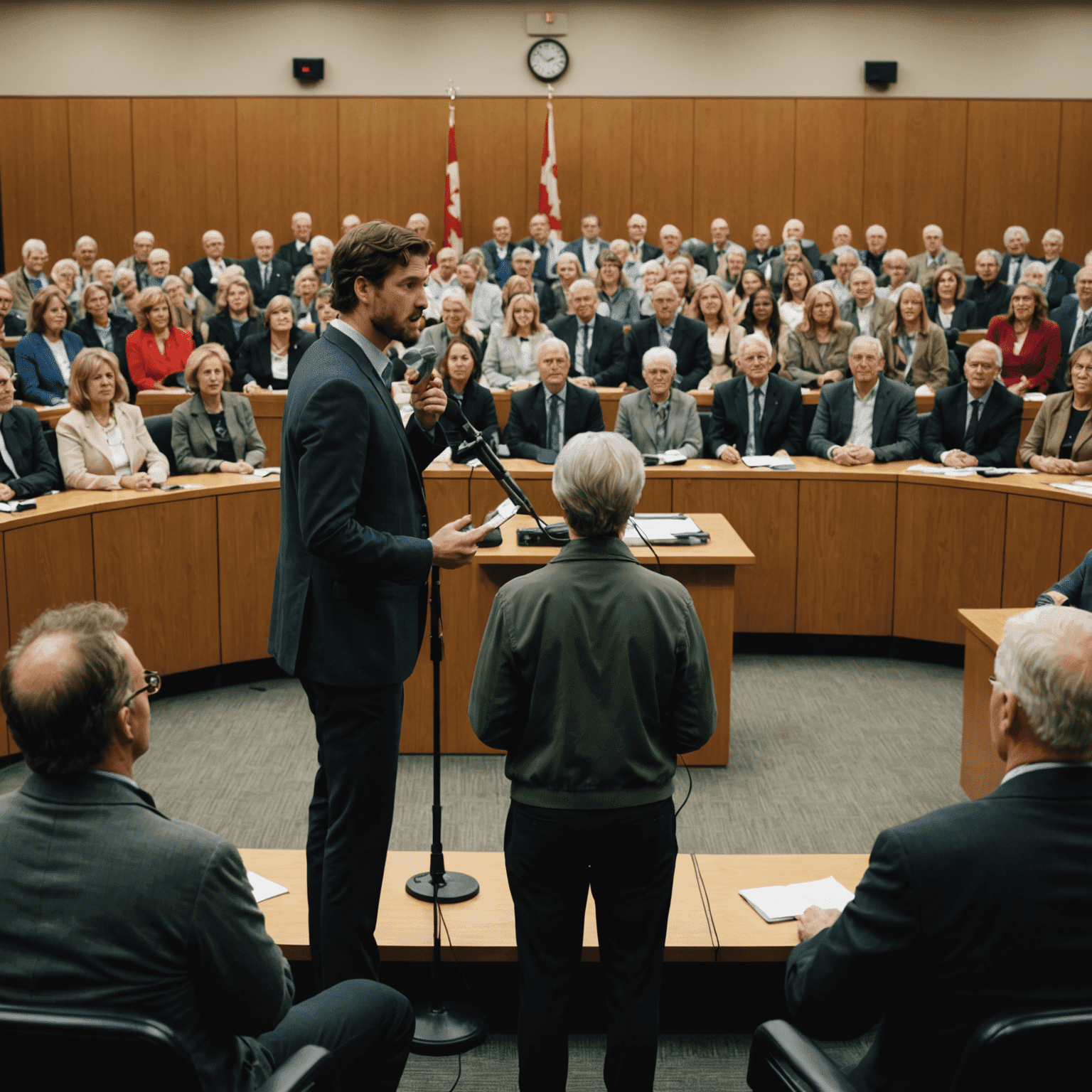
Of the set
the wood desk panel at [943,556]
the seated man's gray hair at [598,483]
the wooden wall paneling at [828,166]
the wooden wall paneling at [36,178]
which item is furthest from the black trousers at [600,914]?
the wooden wall paneling at [36,178]

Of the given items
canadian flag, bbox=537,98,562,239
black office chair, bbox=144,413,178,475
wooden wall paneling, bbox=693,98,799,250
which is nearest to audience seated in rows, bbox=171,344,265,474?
black office chair, bbox=144,413,178,475

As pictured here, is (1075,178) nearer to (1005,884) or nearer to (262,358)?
(262,358)

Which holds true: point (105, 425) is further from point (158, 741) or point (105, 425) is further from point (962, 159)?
point (962, 159)

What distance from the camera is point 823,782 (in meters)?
4.46

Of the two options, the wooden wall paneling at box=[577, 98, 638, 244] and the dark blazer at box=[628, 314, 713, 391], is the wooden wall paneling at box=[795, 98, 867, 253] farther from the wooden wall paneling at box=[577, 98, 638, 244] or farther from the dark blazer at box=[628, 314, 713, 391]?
the dark blazer at box=[628, 314, 713, 391]

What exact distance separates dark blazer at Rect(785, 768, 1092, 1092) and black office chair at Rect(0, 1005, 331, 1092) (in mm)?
870

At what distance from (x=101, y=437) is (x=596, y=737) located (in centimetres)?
405

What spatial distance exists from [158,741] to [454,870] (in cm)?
219

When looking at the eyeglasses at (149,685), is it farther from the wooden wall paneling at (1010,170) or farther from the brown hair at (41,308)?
the wooden wall paneling at (1010,170)

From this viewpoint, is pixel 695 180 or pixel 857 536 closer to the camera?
pixel 857 536

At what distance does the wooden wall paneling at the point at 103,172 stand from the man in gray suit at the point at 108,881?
1360 centimetres

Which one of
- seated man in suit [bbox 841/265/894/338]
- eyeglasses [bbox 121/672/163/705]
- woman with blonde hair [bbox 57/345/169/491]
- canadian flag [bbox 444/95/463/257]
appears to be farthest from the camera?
canadian flag [bbox 444/95/463/257]

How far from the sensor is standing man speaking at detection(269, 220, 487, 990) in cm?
227

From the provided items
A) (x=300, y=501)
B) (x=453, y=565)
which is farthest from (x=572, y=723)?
(x=300, y=501)
